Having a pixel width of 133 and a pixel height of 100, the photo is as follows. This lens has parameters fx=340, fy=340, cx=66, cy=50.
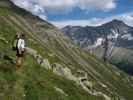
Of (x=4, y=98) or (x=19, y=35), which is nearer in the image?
(x=4, y=98)

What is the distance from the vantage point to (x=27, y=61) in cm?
4531

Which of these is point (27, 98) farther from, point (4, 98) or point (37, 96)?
point (4, 98)

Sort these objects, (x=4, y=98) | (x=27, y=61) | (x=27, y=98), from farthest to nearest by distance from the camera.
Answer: (x=27, y=61)
(x=27, y=98)
(x=4, y=98)

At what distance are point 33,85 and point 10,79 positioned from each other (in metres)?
3.40

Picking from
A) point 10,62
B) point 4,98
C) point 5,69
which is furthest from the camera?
point 10,62

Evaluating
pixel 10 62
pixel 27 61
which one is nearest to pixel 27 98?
pixel 10 62

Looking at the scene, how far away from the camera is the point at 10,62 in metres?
41.0

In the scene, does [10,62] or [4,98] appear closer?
[4,98]

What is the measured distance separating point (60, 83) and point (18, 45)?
1882 centimetres

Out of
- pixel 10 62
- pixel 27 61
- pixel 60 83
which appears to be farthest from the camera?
pixel 60 83

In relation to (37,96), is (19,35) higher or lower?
higher

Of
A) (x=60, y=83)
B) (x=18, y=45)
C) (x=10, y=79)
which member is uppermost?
(x=18, y=45)

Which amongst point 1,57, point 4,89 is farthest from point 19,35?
point 1,57

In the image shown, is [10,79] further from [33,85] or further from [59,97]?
[59,97]
